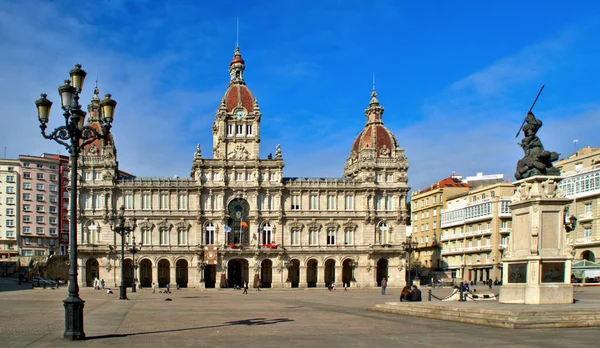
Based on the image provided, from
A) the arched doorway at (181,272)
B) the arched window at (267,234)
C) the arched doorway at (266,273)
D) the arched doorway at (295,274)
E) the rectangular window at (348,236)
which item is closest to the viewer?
the arched doorway at (181,272)

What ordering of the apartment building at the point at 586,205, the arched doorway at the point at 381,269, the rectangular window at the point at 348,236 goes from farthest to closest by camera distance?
the arched doorway at the point at 381,269 < the rectangular window at the point at 348,236 < the apartment building at the point at 586,205

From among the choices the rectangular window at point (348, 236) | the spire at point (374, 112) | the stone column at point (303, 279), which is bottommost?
the stone column at point (303, 279)

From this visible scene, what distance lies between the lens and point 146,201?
88.6 metres

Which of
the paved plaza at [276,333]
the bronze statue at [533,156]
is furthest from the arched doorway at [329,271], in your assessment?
the bronze statue at [533,156]

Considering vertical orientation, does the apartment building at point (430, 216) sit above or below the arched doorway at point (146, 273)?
above

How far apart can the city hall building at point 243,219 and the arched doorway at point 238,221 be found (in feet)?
0.43

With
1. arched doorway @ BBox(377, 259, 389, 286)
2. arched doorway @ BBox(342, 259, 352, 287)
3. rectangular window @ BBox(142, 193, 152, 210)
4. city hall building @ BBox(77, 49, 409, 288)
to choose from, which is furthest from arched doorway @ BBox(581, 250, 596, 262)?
rectangular window @ BBox(142, 193, 152, 210)

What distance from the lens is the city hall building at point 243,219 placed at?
87.7 metres

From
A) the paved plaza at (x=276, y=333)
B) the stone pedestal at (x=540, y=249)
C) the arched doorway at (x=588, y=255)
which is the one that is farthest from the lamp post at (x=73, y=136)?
the arched doorway at (x=588, y=255)

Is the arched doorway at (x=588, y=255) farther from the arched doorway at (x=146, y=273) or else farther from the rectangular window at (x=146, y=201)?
the arched doorway at (x=146, y=273)

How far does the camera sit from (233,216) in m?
89.8

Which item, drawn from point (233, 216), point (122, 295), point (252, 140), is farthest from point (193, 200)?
point (122, 295)

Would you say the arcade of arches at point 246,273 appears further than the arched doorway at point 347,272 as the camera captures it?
No

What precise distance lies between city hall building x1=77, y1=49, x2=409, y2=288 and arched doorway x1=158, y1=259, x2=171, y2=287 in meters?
0.13
